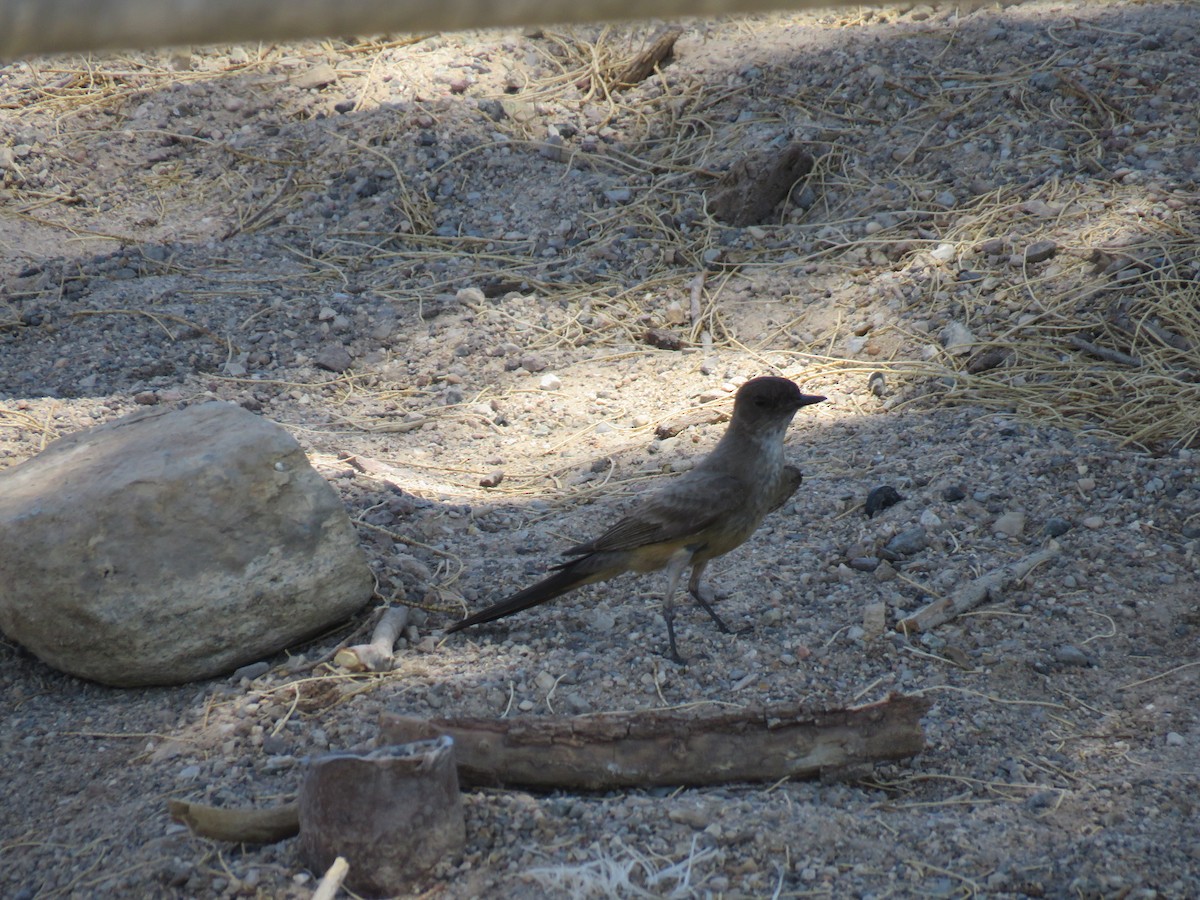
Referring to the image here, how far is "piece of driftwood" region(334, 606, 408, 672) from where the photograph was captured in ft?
11.6

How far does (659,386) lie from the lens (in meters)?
5.85

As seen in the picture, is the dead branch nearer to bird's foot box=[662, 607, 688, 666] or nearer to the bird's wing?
the bird's wing

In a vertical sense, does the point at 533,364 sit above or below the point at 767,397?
below

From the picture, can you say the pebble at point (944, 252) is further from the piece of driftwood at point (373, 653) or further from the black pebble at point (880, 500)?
the piece of driftwood at point (373, 653)

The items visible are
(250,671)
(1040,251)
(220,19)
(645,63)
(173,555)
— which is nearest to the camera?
(220,19)

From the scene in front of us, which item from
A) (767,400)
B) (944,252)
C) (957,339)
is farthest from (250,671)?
(944,252)

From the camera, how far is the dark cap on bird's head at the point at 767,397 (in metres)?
3.98

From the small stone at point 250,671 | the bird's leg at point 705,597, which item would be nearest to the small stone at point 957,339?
the bird's leg at point 705,597

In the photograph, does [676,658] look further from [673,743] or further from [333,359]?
[333,359]

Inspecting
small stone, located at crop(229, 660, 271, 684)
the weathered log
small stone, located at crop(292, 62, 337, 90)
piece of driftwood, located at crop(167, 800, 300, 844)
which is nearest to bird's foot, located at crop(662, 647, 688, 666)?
small stone, located at crop(229, 660, 271, 684)

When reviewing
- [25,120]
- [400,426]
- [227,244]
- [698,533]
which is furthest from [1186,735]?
[25,120]

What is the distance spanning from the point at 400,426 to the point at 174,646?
2284mm

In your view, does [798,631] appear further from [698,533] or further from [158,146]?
[158,146]

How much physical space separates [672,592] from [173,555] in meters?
1.56
